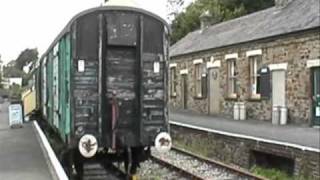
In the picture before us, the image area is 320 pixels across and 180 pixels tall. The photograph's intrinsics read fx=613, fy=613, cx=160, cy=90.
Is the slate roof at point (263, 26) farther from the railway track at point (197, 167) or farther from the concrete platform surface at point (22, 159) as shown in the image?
the concrete platform surface at point (22, 159)

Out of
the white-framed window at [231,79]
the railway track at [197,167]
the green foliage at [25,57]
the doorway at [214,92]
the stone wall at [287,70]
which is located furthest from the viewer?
the green foliage at [25,57]

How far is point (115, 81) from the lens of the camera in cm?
1185

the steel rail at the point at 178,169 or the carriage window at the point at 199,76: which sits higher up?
the carriage window at the point at 199,76

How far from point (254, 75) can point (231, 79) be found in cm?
264

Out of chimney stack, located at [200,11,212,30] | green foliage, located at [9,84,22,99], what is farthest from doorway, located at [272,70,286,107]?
green foliage, located at [9,84,22,99]

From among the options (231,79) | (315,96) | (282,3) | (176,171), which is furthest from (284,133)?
(282,3)

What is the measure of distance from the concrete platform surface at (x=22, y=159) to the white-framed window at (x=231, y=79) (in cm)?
1033

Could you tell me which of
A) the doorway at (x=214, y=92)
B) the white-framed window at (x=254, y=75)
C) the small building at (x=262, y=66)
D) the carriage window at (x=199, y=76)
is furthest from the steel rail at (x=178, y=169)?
the carriage window at (x=199, y=76)

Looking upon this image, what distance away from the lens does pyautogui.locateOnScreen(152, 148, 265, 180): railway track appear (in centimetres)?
1402

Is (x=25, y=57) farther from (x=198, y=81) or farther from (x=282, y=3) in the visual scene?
(x=282, y=3)

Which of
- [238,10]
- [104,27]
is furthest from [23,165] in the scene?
[238,10]

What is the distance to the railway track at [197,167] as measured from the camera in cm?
1402

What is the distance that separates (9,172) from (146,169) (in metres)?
4.49

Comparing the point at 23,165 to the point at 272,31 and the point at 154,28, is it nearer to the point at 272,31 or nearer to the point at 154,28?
the point at 154,28
